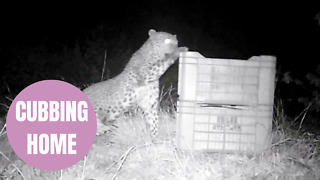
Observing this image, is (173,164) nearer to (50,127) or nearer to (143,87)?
(143,87)

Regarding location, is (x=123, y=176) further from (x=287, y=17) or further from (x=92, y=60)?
(x=287, y=17)

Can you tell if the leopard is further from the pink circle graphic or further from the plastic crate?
the plastic crate

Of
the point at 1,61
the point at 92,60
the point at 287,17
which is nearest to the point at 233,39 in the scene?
the point at 287,17

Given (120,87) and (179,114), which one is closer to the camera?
(179,114)

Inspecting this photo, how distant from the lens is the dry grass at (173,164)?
176 cm

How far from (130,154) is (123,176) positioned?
0.24 metres

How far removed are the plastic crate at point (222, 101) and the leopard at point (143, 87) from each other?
406 mm

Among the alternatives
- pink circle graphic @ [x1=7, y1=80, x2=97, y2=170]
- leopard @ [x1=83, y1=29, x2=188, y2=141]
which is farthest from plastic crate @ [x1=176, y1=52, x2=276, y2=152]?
pink circle graphic @ [x1=7, y1=80, x2=97, y2=170]

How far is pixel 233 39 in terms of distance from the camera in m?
6.00

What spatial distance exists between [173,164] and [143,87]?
604 millimetres

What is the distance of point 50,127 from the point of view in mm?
1879

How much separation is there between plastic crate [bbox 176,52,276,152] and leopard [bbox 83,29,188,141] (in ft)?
1.33

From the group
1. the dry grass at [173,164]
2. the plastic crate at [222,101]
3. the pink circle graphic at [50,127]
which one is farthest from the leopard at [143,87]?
the plastic crate at [222,101]

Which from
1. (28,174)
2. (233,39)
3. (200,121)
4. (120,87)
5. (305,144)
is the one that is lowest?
(28,174)
